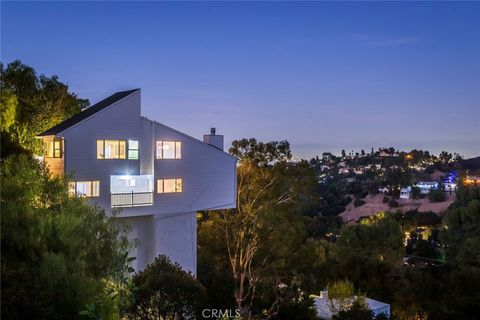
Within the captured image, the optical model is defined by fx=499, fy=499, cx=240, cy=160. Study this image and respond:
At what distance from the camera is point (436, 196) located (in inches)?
2768

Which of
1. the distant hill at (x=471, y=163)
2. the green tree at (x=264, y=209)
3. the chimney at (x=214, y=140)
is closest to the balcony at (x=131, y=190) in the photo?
the chimney at (x=214, y=140)

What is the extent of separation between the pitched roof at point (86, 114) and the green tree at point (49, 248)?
2.13 metres

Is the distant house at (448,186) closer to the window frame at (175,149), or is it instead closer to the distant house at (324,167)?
the distant house at (324,167)

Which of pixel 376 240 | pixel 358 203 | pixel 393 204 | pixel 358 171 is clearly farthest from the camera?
pixel 358 171

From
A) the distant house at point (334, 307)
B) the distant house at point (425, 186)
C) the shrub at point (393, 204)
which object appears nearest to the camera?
the distant house at point (334, 307)

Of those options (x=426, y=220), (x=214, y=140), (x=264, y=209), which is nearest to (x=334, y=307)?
(x=214, y=140)

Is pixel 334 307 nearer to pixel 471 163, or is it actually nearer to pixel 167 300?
pixel 167 300

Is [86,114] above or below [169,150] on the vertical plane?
above

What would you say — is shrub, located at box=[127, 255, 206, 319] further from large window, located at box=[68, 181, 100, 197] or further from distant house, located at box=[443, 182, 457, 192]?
distant house, located at box=[443, 182, 457, 192]

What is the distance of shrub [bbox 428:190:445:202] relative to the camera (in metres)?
70.2

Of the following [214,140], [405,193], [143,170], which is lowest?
[405,193]

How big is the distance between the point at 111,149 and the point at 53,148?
2.02 meters

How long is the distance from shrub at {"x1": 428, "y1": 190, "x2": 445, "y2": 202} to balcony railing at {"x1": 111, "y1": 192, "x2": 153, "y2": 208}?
6016cm

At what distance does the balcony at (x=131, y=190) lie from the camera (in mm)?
18125
